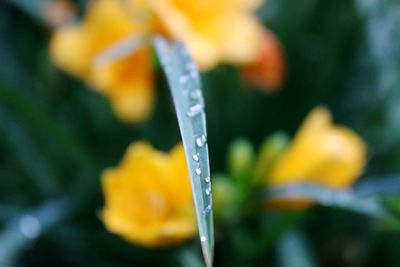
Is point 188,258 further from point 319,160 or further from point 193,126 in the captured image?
point 193,126

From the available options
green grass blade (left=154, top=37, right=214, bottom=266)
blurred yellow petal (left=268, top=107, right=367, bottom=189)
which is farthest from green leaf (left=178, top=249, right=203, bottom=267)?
green grass blade (left=154, top=37, right=214, bottom=266)

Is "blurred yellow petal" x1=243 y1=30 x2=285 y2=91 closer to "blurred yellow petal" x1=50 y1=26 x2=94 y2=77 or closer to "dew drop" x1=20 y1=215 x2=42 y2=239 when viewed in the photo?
"blurred yellow petal" x1=50 y1=26 x2=94 y2=77

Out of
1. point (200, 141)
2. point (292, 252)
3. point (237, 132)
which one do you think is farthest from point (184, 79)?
point (237, 132)

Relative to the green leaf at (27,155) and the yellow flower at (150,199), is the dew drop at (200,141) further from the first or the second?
the green leaf at (27,155)

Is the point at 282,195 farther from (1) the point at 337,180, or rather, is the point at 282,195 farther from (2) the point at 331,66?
(2) the point at 331,66

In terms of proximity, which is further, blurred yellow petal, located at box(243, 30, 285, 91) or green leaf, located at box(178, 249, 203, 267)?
blurred yellow petal, located at box(243, 30, 285, 91)

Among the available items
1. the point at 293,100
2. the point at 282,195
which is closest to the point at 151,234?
the point at 282,195
